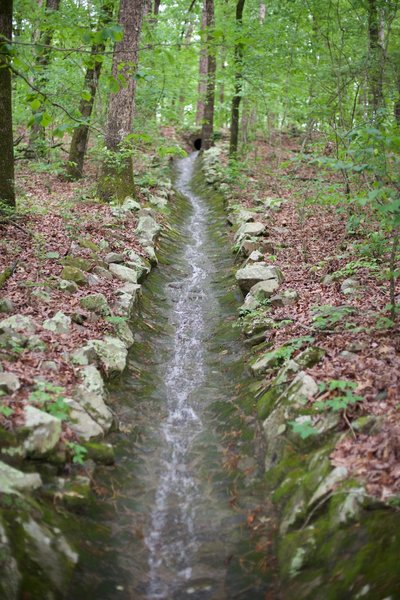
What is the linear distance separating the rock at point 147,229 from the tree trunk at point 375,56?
5503 mm

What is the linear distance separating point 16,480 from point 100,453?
1.04 m

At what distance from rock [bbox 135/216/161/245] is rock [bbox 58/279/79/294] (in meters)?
3.37

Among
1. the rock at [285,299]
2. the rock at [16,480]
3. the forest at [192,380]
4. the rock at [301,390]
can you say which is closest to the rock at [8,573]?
the forest at [192,380]

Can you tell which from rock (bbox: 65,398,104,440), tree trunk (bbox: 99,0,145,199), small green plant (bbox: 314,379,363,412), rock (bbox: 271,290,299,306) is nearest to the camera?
small green plant (bbox: 314,379,363,412)

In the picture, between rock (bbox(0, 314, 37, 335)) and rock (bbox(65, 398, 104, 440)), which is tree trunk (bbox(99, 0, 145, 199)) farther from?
rock (bbox(65, 398, 104, 440))

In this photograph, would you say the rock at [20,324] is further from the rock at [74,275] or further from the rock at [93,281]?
the rock at [93,281]

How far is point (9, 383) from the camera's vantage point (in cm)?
470

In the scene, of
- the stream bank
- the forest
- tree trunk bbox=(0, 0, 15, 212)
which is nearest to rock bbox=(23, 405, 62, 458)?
the forest

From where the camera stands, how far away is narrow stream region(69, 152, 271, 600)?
3863 millimetres

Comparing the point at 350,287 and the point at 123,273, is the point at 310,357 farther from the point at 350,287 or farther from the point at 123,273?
the point at 123,273

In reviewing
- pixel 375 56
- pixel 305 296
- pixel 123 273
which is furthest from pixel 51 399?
pixel 375 56

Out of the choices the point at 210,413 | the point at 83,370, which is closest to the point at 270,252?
the point at 210,413

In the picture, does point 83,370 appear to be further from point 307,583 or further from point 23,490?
point 307,583

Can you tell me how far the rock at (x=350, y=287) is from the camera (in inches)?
277
